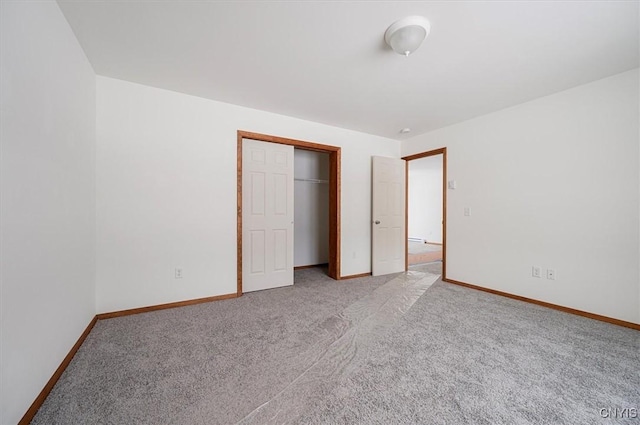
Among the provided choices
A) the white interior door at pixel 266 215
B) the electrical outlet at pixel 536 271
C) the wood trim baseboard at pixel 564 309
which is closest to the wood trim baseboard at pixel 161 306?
the white interior door at pixel 266 215

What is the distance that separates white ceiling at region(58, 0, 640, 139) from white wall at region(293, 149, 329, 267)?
1.86 metres

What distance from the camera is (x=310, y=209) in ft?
15.6

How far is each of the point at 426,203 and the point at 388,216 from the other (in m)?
4.85

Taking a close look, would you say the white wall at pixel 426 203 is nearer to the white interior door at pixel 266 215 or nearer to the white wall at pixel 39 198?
the white interior door at pixel 266 215

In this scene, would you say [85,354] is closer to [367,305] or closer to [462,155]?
Answer: [367,305]

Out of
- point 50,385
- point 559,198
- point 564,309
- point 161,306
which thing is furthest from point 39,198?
point 564,309

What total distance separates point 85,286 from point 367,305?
267cm

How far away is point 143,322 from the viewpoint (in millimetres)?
2256

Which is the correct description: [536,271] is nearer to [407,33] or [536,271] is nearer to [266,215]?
[407,33]

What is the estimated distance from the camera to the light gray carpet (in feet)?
4.11

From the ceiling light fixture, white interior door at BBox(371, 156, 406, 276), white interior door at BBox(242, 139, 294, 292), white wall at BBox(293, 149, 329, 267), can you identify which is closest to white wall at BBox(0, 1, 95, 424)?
white interior door at BBox(242, 139, 294, 292)

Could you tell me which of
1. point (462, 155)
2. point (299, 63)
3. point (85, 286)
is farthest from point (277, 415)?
point (462, 155)

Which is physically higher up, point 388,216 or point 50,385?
point 388,216

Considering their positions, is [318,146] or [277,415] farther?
[318,146]
